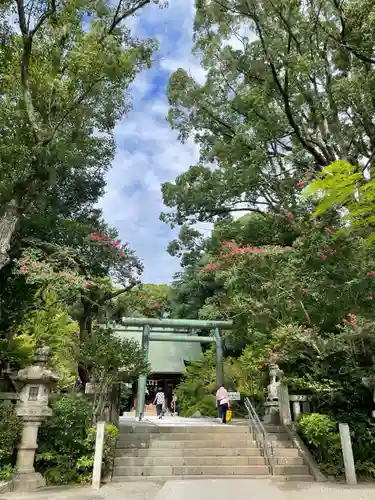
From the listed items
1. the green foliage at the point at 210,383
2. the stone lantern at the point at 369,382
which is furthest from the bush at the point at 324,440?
the green foliage at the point at 210,383

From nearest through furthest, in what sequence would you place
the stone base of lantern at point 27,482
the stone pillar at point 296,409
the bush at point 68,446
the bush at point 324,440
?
the stone base of lantern at point 27,482
the bush at point 68,446
the bush at point 324,440
the stone pillar at point 296,409

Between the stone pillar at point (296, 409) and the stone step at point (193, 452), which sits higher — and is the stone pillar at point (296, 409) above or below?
above

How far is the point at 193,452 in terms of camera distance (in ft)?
28.5

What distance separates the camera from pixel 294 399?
970 centimetres

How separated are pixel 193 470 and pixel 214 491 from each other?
5.28 feet

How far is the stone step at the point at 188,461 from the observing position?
8.16 meters

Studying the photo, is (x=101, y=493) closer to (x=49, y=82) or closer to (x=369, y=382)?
(x=369, y=382)

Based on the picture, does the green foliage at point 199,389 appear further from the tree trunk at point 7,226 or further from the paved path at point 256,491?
the tree trunk at point 7,226

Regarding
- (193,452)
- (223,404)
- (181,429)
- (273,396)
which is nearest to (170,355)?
(223,404)

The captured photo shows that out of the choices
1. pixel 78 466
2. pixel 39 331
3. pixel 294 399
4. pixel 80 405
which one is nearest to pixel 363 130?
pixel 294 399

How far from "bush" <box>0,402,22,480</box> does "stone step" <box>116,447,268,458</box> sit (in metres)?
2.33

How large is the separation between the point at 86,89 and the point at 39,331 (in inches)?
418

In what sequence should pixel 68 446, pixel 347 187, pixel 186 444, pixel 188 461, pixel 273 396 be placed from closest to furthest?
pixel 347 187, pixel 68 446, pixel 188 461, pixel 186 444, pixel 273 396

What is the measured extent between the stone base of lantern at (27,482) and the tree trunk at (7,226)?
4115 millimetres
